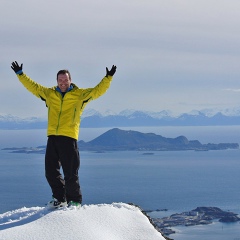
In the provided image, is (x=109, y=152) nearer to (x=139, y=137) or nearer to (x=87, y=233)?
(x=139, y=137)

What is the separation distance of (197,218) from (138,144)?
108 meters

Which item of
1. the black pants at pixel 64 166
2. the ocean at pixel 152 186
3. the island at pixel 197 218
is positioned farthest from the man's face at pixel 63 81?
the island at pixel 197 218

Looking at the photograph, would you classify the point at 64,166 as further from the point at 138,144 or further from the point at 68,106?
the point at 138,144

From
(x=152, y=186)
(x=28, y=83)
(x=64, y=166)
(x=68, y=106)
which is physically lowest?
(x=152, y=186)

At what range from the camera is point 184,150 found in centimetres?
15500

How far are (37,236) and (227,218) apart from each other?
175 feet

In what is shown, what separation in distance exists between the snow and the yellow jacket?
0.89 metres

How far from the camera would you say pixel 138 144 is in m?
164

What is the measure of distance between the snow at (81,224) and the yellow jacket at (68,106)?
0.89 meters

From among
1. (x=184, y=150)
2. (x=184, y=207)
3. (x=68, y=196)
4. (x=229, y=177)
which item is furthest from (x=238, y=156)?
(x=68, y=196)

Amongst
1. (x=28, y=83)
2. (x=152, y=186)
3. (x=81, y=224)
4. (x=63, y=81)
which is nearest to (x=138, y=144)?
(x=152, y=186)

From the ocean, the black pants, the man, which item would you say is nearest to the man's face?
the man

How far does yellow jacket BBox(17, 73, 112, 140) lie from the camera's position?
6.11 metres

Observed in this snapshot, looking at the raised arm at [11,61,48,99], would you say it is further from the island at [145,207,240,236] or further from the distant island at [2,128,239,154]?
the distant island at [2,128,239,154]
